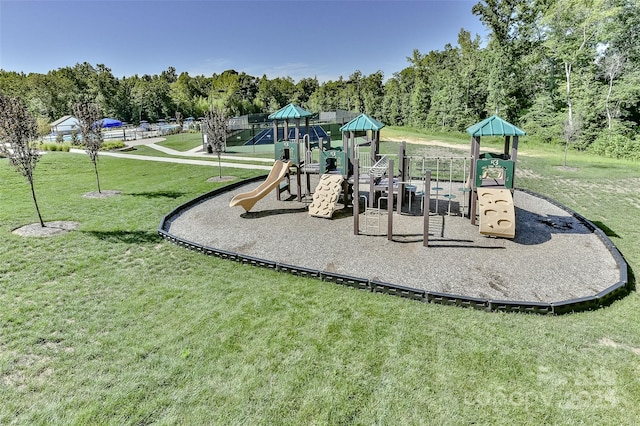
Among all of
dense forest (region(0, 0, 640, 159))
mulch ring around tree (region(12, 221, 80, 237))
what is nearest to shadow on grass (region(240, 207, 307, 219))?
mulch ring around tree (region(12, 221, 80, 237))

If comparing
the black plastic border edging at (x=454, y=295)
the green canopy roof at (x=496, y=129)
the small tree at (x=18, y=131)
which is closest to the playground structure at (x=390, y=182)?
the green canopy roof at (x=496, y=129)

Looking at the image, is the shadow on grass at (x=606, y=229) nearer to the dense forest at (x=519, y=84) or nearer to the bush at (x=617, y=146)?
the dense forest at (x=519, y=84)

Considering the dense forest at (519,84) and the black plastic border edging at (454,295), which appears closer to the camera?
the black plastic border edging at (454,295)

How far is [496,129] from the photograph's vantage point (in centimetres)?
920

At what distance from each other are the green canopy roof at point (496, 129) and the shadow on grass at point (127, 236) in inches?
350

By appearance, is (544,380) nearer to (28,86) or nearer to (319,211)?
(319,211)

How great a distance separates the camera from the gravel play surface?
6.57 metres

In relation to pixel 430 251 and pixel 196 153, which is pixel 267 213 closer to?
pixel 430 251

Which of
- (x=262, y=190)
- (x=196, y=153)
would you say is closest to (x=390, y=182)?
(x=262, y=190)

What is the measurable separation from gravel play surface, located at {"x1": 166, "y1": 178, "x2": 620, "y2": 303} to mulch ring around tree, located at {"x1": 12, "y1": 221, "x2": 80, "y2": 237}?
249 centimetres

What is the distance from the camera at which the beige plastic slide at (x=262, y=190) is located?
1091cm

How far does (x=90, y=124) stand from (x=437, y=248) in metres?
12.2

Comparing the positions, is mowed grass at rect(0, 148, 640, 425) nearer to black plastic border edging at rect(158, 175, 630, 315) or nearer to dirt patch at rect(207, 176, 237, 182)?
black plastic border edging at rect(158, 175, 630, 315)

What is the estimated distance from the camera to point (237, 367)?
14.4 ft
